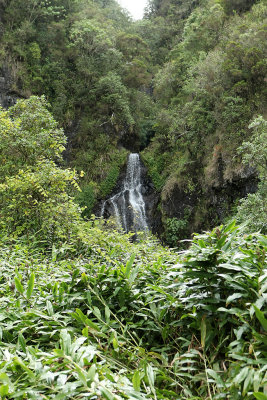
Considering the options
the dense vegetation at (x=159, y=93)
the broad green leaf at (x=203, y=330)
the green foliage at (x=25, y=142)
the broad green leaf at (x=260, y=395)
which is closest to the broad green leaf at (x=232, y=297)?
the broad green leaf at (x=203, y=330)

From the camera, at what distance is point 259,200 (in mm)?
6293

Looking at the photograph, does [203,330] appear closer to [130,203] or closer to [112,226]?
[112,226]

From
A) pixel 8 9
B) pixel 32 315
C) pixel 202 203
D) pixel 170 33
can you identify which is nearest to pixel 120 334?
pixel 32 315

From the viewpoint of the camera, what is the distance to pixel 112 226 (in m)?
10.3

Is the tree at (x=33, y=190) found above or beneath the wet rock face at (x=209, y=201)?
above

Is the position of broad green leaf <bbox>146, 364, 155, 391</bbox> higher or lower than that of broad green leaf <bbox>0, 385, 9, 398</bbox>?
lower

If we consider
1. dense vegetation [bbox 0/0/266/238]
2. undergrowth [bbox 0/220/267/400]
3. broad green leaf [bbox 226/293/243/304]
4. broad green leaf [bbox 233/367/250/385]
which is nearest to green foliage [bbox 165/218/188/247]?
dense vegetation [bbox 0/0/266/238]

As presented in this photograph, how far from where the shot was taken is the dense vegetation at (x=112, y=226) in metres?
1.16

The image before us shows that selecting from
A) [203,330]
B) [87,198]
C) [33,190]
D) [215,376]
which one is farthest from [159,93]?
[215,376]

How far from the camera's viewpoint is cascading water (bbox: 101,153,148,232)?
13318mm

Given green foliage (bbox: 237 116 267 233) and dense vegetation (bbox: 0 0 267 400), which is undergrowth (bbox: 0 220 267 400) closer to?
dense vegetation (bbox: 0 0 267 400)

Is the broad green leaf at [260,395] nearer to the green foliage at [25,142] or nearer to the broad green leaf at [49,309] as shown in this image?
the broad green leaf at [49,309]

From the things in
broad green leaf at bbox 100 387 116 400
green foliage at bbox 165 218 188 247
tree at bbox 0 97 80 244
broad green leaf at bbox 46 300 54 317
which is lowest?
green foliage at bbox 165 218 188 247

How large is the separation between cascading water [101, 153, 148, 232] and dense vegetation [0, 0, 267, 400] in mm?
706
